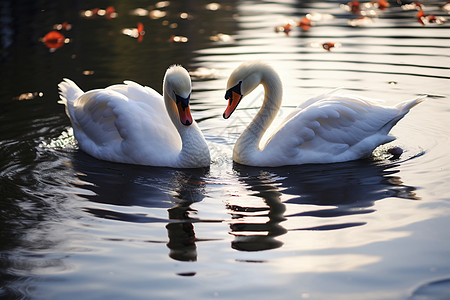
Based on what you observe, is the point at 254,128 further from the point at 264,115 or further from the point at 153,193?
the point at 153,193

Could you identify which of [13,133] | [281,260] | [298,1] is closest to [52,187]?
[13,133]

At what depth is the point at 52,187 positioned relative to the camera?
717 centimetres

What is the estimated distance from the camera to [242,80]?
7.65 meters

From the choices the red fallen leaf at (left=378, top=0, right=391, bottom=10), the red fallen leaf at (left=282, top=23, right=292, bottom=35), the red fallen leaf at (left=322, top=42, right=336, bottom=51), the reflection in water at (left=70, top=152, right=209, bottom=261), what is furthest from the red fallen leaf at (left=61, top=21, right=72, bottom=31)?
the reflection in water at (left=70, top=152, right=209, bottom=261)

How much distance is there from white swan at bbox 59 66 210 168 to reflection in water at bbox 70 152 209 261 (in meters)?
0.14

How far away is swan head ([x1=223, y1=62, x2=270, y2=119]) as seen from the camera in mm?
7605

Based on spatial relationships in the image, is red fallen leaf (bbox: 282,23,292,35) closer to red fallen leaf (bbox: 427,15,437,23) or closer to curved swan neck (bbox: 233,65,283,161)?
red fallen leaf (bbox: 427,15,437,23)

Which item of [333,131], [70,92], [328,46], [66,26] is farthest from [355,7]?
[333,131]

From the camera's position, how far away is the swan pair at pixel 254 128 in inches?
293

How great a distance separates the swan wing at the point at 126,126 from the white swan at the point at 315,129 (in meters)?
0.83

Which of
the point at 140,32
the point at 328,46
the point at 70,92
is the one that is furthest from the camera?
the point at 140,32

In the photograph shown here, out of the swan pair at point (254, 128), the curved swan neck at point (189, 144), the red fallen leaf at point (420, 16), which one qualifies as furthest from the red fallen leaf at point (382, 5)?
the curved swan neck at point (189, 144)

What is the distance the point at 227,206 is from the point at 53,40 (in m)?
10.4

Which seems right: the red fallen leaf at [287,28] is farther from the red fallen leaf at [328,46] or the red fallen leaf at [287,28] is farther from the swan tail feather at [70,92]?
the swan tail feather at [70,92]
